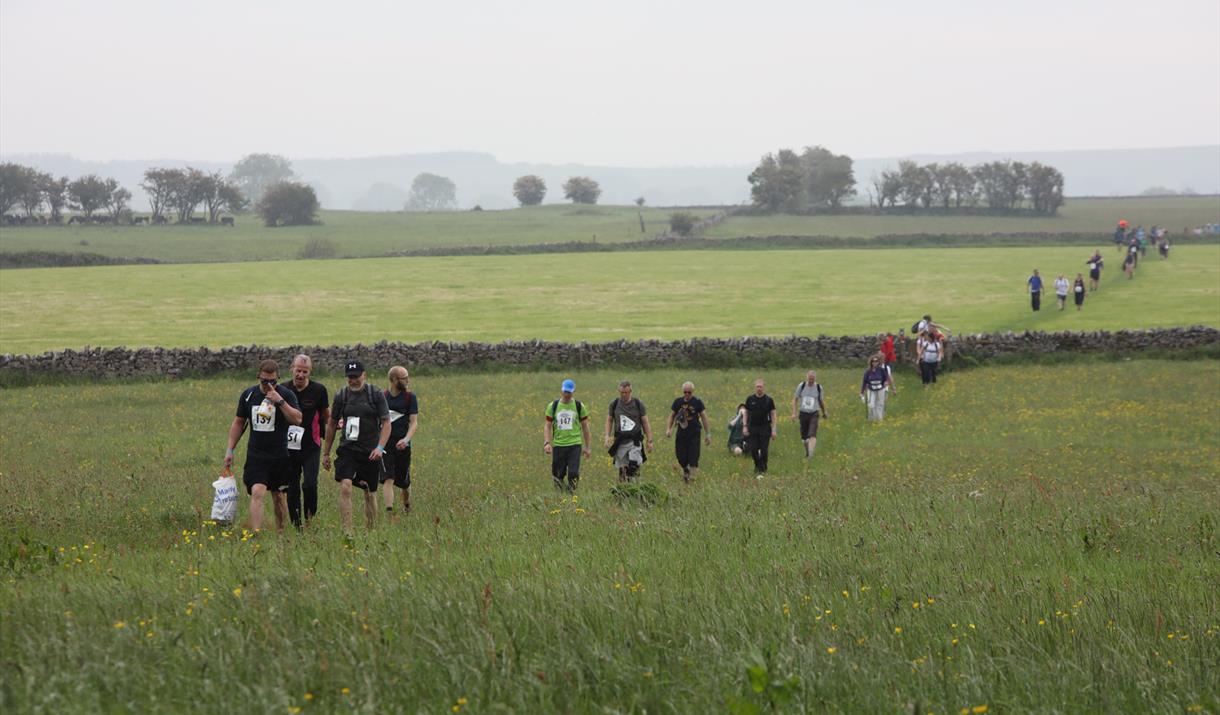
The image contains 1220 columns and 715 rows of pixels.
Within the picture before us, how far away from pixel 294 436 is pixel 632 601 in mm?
5868

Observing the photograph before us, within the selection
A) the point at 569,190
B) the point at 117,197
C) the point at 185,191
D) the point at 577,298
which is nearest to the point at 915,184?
the point at 569,190

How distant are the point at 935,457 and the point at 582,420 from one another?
27.1 feet

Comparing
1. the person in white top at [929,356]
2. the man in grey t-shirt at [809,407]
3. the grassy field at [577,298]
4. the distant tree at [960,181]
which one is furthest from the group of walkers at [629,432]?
the distant tree at [960,181]

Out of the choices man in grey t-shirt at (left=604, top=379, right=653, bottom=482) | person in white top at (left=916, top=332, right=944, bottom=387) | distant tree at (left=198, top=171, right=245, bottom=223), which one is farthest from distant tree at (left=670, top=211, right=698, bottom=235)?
man in grey t-shirt at (left=604, top=379, right=653, bottom=482)

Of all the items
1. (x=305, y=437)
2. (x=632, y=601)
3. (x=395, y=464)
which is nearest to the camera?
(x=632, y=601)

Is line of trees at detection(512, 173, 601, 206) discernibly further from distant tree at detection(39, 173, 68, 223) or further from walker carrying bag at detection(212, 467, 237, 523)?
walker carrying bag at detection(212, 467, 237, 523)

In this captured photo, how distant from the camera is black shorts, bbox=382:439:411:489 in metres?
13.2

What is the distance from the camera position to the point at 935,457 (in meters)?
20.4

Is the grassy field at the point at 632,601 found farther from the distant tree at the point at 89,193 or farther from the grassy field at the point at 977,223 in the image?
the distant tree at the point at 89,193

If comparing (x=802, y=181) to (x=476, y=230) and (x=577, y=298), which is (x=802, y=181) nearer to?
(x=476, y=230)

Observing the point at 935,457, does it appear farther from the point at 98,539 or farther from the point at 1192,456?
the point at 98,539

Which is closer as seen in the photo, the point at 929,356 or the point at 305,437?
the point at 305,437

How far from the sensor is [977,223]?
354 ft

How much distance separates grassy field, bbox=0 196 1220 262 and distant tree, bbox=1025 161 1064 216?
2171 millimetres
